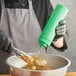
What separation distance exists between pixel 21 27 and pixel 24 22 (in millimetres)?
33

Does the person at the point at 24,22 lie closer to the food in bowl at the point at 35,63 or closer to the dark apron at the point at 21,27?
the dark apron at the point at 21,27

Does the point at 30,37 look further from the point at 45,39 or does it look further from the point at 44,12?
the point at 45,39

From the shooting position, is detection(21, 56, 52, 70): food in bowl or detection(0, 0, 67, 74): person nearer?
detection(21, 56, 52, 70): food in bowl

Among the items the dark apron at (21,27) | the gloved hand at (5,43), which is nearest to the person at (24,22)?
the dark apron at (21,27)

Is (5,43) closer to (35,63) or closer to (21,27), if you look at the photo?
(35,63)

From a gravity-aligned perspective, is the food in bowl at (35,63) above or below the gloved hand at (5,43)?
below

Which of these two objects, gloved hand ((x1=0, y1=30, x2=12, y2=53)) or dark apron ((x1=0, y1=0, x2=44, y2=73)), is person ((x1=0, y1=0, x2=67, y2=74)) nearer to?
dark apron ((x1=0, y1=0, x2=44, y2=73))

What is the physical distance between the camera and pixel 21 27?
1373 mm

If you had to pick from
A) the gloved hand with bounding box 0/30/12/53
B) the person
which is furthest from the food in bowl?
the person

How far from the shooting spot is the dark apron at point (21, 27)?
1354 mm

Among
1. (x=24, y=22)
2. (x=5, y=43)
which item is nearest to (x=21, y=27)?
(x=24, y=22)

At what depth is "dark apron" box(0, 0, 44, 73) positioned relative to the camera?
1354 mm

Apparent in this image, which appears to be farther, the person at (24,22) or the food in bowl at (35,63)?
the person at (24,22)

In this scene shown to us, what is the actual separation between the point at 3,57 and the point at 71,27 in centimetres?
68
